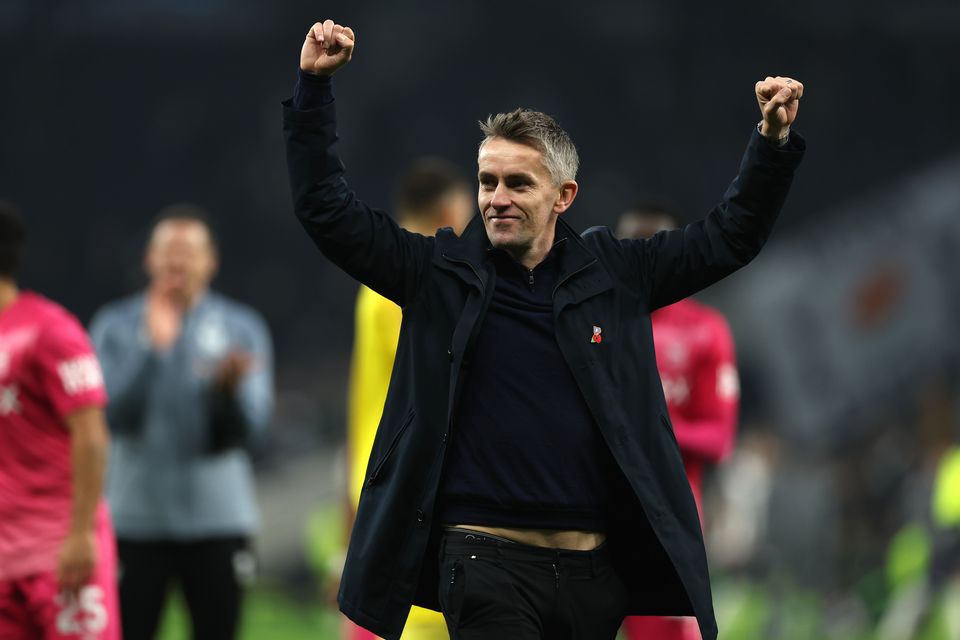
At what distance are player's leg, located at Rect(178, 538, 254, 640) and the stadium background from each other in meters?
7.79

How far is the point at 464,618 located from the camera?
364cm

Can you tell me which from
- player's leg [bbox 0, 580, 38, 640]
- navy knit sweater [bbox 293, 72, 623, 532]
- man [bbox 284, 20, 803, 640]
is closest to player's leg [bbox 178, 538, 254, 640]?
player's leg [bbox 0, 580, 38, 640]

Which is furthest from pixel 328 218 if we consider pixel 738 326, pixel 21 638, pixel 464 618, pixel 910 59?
pixel 910 59

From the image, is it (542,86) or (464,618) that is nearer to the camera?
(464,618)

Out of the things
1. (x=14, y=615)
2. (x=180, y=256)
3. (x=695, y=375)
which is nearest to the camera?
(x=14, y=615)

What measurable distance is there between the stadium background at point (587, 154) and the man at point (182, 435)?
25.0 ft

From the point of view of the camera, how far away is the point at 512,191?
377 centimetres

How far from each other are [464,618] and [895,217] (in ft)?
39.2

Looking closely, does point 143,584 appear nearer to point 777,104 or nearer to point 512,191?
point 512,191

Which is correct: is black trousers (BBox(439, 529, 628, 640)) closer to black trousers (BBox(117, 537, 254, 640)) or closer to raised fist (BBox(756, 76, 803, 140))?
raised fist (BBox(756, 76, 803, 140))

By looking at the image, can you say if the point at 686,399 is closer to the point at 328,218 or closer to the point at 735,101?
the point at 328,218

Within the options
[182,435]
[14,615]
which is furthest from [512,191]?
[182,435]

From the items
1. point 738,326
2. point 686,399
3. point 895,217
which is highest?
point 895,217

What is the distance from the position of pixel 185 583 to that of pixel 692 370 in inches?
86.3
